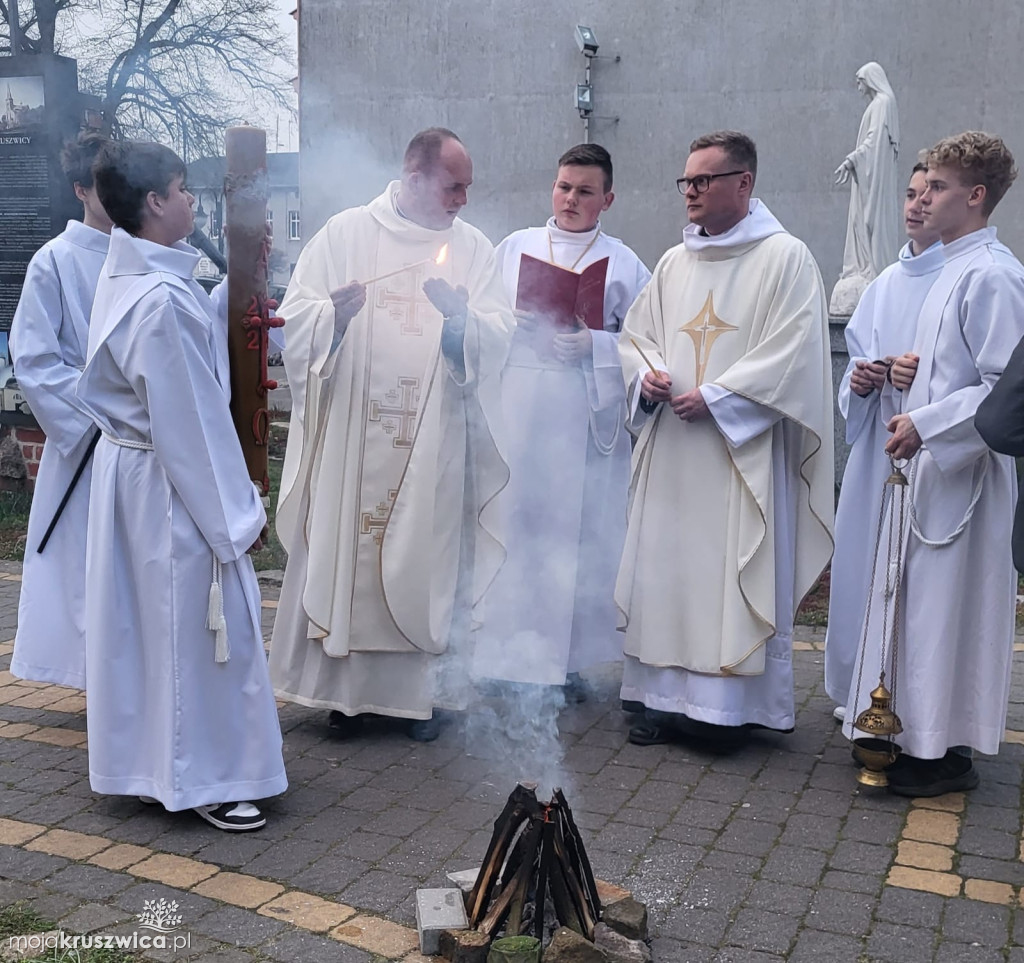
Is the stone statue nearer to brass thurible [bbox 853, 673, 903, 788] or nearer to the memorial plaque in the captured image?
the memorial plaque

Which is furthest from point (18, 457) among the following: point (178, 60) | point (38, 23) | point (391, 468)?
point (391, 468)

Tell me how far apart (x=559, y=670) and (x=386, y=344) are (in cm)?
155

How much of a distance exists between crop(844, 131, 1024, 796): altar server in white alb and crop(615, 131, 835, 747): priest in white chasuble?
0.47 meters

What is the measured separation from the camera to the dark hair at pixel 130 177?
3670mm

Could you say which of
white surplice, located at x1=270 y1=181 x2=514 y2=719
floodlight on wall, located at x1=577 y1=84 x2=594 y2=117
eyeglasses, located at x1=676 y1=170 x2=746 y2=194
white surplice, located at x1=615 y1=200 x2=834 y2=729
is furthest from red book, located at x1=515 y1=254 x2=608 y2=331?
floodlight on wall, located at x1=577 y1=84 x2=594 y2=117

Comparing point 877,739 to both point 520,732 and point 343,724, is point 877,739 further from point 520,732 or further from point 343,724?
point 343,724

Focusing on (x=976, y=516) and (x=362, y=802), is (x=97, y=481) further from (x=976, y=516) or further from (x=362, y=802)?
(x=976, y=516)

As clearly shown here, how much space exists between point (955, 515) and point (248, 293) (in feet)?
8.14

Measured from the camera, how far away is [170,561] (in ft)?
12.1

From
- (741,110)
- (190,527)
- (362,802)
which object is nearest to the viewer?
(190,527)

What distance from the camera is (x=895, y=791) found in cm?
414

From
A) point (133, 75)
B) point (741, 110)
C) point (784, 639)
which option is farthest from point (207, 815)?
point (741, 110)

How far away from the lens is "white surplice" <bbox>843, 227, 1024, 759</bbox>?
403cm

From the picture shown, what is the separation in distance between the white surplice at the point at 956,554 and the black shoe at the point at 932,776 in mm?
108
